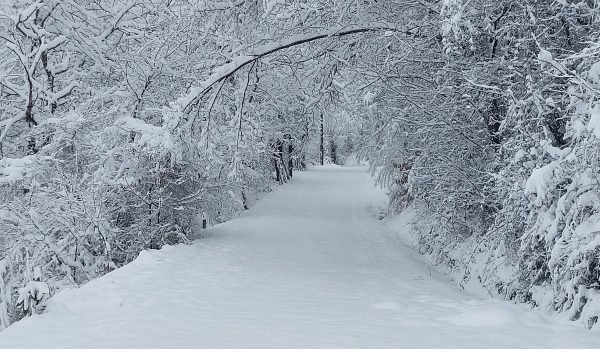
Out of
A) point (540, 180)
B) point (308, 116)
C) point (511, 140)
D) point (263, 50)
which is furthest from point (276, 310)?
point (308, 116)

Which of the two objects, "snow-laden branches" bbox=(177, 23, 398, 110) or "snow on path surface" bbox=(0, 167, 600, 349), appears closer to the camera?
"snow on path surface" bbox=(0, 167, 600, 349)

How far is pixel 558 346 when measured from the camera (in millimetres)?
4438

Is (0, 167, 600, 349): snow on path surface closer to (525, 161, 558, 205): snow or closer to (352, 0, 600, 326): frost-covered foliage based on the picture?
(352, 0, 600, 326): frost-covered foliage

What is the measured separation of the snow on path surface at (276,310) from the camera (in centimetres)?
466

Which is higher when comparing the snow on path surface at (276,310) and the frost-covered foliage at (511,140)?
the frost-covered foliage at (511,140)

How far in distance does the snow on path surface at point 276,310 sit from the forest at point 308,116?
2.49 ft

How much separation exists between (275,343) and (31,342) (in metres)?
2.17

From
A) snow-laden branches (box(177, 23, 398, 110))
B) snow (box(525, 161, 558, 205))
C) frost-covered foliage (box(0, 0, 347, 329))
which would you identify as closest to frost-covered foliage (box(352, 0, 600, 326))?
snow (box(525, 161, 558, 205))

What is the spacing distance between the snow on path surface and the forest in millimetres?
759

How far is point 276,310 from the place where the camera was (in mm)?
5973

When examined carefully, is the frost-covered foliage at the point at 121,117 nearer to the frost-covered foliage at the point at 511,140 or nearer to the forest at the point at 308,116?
the forest at the point at 308,116

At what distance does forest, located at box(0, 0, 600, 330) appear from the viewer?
19.6 ft

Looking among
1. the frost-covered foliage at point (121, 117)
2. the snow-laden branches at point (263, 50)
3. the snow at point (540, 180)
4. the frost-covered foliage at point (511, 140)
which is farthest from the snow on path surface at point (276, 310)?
the snow-laden branches at point (263, 50)

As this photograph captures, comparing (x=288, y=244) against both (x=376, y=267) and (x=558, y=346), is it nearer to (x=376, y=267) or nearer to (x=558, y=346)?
(x=376, y=267)
